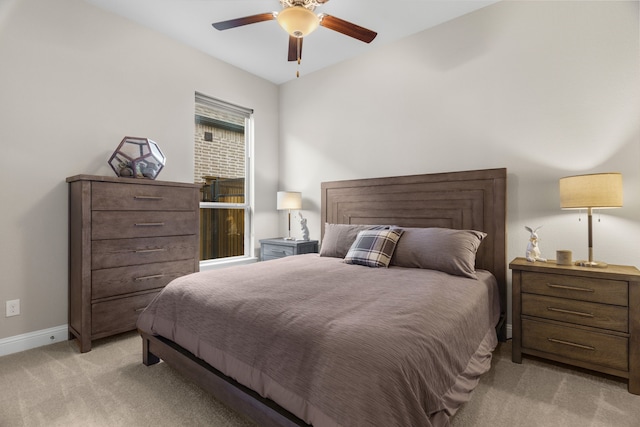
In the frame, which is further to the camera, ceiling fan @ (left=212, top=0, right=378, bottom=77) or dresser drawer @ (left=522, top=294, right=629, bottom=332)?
ceiling fan @ (left=212, top=0, right=378, bottom=77)

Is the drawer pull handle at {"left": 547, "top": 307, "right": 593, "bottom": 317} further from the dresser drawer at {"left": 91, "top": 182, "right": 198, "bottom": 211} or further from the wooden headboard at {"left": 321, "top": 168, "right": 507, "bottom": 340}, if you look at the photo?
the dresser drawer at {"left": 91, "top": 182, "right": 198, "bottom": 211}

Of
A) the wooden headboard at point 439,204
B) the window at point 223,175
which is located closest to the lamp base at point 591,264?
the wooden headboard at point 439,204

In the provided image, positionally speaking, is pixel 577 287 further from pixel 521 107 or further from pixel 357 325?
pixel 357 325

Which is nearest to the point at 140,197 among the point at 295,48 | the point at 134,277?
the point at 134,277

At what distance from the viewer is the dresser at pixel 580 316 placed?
184 centimetres

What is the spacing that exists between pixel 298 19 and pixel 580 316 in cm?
265

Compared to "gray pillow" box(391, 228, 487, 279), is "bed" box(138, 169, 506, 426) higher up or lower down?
lower down

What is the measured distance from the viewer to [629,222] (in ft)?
7.18

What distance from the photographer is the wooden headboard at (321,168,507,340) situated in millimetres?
2584

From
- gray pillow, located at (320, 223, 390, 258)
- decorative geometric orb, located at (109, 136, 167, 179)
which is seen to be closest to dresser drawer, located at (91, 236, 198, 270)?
decorative geometric orb, located at (109, 136, 167, 179)

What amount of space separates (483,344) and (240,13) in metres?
3.25

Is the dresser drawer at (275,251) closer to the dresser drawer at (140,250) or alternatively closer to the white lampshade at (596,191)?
the dresser drawer at (140,250)

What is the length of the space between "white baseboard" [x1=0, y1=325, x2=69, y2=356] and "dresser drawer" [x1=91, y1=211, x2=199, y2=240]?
915 millimetres

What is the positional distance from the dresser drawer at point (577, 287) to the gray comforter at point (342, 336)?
0.33 metres
